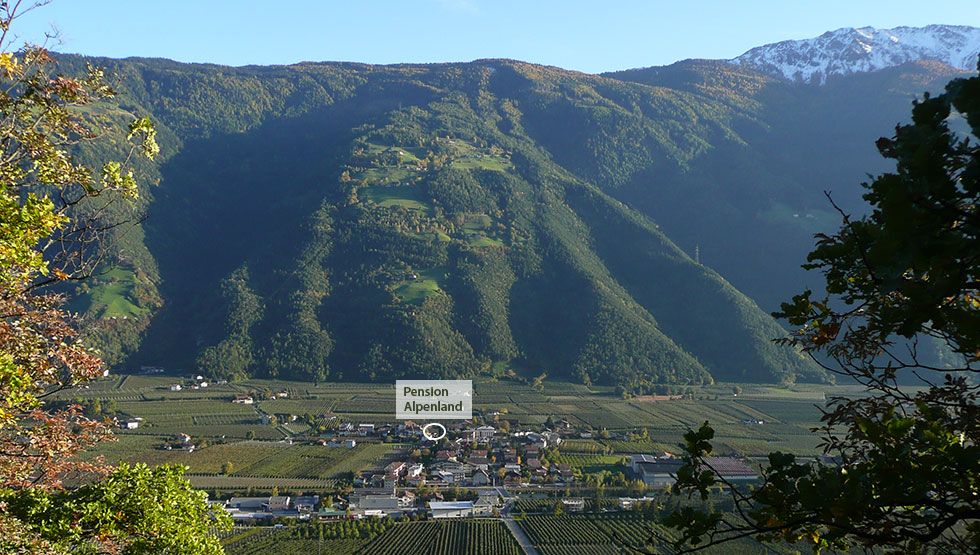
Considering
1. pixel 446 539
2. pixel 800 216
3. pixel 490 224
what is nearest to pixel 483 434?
pixel 446 539

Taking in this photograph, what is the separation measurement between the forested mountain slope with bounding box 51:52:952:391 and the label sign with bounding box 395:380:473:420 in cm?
343

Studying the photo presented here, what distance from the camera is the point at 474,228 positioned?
11294 centimetres

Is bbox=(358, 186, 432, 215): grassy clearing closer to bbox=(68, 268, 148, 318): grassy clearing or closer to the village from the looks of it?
bbox=(68, 268, 148, 318): grassy clearing

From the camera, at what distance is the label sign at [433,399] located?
70062 millimetres

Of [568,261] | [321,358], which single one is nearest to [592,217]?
[568,261]

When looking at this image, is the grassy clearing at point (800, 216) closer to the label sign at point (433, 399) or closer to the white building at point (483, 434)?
the label sign at point (433, 399)

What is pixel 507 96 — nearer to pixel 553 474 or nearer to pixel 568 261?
pixel 568 261

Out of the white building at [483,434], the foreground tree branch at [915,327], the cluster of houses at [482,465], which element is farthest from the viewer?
the white building at [483,434]

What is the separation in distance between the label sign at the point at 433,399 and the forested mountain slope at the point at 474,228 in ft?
11.3

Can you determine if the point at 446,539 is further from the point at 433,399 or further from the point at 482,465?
the point at 433,399

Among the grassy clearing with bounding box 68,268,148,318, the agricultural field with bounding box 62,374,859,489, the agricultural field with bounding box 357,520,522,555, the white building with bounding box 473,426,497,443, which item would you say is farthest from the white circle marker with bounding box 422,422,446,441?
the grassy clearing with bounding box 68,268,148,318

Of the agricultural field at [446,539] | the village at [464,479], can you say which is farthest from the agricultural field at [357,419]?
the agricultural field at [446,539]

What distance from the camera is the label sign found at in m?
70.1

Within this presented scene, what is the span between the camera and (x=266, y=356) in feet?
282
